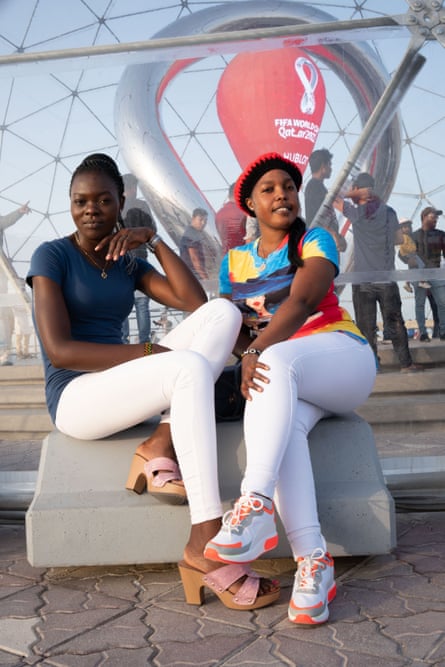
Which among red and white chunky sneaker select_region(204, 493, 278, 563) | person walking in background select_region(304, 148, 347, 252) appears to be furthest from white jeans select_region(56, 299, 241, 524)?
person walking in background select_region(304, 148, 347, 252)

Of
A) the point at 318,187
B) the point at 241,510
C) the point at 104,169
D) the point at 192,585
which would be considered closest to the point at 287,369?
the point at 241,510

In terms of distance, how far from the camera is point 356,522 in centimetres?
221

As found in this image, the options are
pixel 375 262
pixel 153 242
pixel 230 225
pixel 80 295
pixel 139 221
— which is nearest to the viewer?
pixel 80 295

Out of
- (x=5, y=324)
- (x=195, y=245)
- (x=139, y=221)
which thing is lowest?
(x=5, y=324)

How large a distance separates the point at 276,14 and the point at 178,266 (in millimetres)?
2475

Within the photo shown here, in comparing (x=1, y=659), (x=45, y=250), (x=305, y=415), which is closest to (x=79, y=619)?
(x=1, y=659)

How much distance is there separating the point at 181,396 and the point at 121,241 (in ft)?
2.12

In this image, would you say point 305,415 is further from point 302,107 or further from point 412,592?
point 302,107

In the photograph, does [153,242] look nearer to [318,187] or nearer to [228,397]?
[228,397]

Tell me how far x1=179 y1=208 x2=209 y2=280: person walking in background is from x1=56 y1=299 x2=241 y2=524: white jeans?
6.93 ft

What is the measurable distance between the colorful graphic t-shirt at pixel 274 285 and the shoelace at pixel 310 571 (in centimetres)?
71

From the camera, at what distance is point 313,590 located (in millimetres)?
1843

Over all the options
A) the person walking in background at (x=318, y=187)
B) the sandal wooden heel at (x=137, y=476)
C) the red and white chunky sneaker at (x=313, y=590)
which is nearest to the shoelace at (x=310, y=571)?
the red and white chunky sneaker at (x=313, y=590)

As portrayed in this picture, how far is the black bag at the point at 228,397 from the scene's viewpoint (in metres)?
2.41
